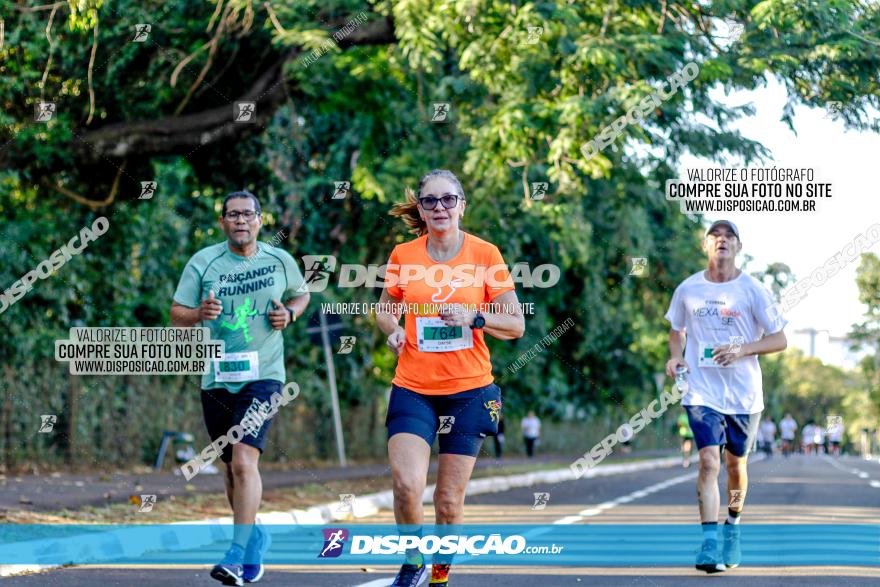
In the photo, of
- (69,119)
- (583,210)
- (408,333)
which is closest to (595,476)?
(583,210)

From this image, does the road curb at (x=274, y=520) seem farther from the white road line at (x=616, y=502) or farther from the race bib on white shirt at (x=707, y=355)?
the race bib on white shirt at (x=707, y=355)

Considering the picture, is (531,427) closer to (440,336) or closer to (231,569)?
(231,569)

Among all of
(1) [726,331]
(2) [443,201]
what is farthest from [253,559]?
(1) [726,331]

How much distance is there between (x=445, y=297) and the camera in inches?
277

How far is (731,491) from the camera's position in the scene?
988 centimetres

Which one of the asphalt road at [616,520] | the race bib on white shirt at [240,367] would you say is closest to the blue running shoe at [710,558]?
the asphalt road at [616,520]

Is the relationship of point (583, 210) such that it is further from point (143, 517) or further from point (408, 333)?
point (408, 333)

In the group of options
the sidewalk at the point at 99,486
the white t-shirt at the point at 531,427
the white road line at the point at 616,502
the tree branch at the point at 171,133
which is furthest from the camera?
the white t-shirt at the point at 531,427

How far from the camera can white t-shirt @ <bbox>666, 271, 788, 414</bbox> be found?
962 centimetres

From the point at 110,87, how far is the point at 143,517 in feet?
24.8

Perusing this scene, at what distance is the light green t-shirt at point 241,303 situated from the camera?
8.12 meters

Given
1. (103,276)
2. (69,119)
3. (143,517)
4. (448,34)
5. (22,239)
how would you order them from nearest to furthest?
(143,517)
(448,34)
(69,119)
(22,239)
(103,276)

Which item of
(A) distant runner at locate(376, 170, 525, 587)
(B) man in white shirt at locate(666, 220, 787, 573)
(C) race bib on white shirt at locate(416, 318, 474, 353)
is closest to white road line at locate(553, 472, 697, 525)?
(B) man in white shirt at locate(666, 220, 787, 573)

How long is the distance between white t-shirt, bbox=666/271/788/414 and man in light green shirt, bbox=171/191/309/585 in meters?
2.88
